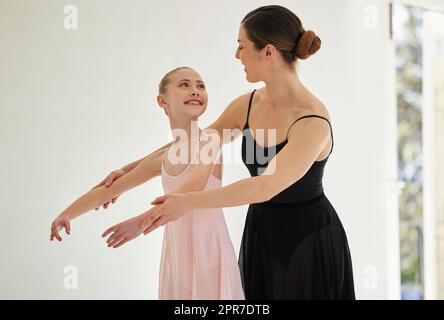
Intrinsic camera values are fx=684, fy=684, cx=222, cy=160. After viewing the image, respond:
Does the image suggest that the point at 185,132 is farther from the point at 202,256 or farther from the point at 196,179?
the point at 202,256

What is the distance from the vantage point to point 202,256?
1.47 meters

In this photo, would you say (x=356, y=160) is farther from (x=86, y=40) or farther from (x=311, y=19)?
(x=86, y=40)

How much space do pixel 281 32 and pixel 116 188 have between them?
534 millimetres

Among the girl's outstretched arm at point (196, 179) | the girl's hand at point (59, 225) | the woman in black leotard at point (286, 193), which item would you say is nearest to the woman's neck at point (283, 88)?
the woman in black leotard at point (286, 193)

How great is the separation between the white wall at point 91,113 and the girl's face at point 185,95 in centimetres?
38

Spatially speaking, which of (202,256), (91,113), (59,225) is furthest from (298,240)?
(91,113)

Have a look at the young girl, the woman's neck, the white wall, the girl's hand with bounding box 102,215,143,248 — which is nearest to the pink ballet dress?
the young girl

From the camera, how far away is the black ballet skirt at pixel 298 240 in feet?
4.99

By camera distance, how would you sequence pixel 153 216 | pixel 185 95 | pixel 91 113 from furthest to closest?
pixel 91 113
pixel 185 95
pixel 153 216

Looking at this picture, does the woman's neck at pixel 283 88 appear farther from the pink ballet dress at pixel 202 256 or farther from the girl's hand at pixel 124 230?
the girl's hand at pixel 124 230

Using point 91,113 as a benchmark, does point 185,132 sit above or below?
below

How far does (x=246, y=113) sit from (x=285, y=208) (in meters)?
0.24

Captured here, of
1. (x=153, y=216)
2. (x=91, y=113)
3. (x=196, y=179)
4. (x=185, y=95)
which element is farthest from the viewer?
(x=91, y=113)

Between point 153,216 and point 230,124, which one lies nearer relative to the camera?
point 153,216
